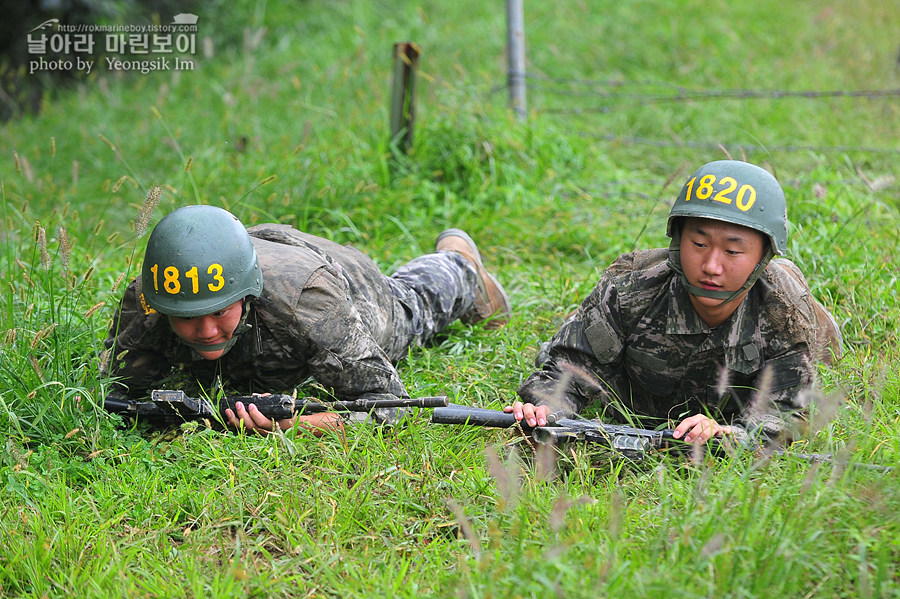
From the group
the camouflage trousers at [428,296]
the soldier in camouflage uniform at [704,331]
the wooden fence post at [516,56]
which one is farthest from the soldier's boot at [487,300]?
the wooden fence post at [516,56]

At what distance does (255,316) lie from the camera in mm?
3717

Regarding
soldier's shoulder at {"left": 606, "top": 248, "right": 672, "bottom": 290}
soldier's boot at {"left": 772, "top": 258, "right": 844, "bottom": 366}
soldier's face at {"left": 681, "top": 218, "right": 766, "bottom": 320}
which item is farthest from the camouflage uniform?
soldier's boot at {"left": 772, "top": 258, "right": 844, "bottom": 366}

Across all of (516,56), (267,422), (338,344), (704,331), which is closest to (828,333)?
(704,331)

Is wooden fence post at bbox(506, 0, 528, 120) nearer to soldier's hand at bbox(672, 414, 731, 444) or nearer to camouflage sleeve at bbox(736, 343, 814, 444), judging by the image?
camouflage sleeve at bbox(736, 343, 814, 444)

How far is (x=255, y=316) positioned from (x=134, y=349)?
580 millimetres

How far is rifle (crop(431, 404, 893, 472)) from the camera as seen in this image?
3.33m

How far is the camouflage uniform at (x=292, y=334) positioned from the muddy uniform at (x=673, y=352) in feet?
2.46

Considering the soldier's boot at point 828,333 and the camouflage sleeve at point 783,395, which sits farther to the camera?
the soldier's boot at point 828,333

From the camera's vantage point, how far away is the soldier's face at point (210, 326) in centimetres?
351

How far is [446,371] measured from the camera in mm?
4445

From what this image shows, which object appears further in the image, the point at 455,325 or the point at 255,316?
the point at 455,325

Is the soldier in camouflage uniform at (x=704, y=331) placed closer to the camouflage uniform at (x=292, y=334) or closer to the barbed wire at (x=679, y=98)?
the camouflage uniform at (x=292, y=334)

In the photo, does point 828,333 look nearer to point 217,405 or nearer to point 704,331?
point 704,331

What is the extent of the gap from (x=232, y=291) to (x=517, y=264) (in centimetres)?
257
